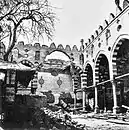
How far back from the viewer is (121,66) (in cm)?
1830

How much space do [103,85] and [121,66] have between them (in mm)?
3502

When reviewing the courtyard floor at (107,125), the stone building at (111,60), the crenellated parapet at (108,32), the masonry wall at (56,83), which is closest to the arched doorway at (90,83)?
the stone building at (111,60)

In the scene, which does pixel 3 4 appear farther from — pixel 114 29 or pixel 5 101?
pixel 114 29

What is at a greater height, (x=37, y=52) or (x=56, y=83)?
(x=37, y=52)

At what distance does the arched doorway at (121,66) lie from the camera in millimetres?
17391

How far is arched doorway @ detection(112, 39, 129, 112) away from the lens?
17391 mm

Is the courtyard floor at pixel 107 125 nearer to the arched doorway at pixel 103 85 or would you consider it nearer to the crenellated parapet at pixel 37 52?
the arched doorway at pixel 103 85

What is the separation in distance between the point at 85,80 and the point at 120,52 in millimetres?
7980

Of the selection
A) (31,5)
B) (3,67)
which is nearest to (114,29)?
(31,5)

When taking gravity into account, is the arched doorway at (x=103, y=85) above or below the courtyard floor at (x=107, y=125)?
above

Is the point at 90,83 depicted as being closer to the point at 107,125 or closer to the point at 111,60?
the point at 111,60

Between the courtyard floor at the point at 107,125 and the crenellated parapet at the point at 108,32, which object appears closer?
the courtyard floor at the point at 107,125

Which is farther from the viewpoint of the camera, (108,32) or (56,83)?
(56,83)

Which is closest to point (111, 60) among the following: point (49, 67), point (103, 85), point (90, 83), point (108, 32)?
point (108, 32)
